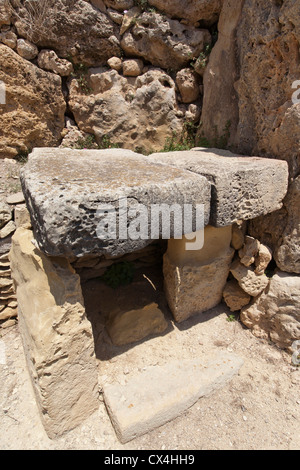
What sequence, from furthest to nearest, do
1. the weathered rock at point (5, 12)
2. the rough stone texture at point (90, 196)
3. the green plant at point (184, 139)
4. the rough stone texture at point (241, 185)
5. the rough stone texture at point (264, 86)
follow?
the green plant at point (184, 139) < the weathered rock at point (5, 12) < the rough stone texture at point (264, 86) < the rough stone texture at point (241, 185) < the rough stone texture at point (90, 196)

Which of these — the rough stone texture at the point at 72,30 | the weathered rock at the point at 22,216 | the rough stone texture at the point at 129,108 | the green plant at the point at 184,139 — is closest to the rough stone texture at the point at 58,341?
the weathered rock at the point at 22,216

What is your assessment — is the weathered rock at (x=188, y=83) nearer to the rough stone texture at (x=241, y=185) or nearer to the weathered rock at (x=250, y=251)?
the rough stone texture at (x=241, y=185)

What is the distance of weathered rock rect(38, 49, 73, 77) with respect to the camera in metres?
2.82

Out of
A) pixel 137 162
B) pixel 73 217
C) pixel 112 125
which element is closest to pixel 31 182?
pixel 73 217

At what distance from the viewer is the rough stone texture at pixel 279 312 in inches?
87.4

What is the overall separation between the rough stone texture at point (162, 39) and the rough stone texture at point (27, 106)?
3.36 ft

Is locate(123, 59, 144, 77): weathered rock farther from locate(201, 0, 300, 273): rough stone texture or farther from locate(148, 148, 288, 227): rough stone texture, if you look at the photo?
locate(148, 148, 288, 227): rough stone texture

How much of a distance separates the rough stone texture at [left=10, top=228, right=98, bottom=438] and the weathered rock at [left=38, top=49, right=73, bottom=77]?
2.29 metres

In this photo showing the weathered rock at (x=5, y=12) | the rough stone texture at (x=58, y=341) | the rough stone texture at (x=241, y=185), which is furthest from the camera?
the weathered rock at (x=5, y=12)

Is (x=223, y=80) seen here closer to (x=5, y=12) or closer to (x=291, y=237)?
(x=291, y=237)

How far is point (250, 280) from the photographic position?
7.72ft

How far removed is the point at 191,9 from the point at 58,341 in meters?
3.67

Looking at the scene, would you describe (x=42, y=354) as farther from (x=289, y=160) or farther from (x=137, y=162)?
(x=289, y=160)
